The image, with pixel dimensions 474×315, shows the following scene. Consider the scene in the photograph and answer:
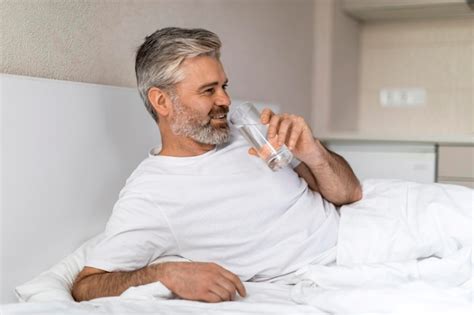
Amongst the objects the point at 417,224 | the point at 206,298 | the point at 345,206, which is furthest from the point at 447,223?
the point at 206,298

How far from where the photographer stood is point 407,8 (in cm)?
333

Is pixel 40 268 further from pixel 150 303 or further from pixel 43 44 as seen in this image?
pixel 43 44

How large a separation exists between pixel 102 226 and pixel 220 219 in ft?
1.33

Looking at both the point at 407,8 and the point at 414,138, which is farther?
the point at 407,8

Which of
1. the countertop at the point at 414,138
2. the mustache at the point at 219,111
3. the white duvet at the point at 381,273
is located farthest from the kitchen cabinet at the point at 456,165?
the mustache at the point at 219,111

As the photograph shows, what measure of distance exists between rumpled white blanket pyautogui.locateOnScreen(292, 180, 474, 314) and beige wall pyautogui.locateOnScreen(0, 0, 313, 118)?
2.66 feet

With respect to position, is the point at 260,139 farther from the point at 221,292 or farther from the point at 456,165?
the point at 456,165

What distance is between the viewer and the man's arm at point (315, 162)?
149 cm

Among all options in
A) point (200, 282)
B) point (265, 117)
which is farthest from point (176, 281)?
point (265, 117)

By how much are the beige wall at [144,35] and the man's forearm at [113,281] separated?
541mm

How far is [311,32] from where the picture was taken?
349 centimetres

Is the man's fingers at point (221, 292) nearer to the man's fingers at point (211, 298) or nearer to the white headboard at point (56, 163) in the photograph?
the man's fingers at point (211, 298)

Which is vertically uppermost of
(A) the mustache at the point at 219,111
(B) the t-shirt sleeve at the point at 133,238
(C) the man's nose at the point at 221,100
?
(C) the man's nose at the point at 221,100

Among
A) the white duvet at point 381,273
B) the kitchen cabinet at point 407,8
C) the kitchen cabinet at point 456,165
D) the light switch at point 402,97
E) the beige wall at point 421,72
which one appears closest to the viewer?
the white duvet at point 381,273
